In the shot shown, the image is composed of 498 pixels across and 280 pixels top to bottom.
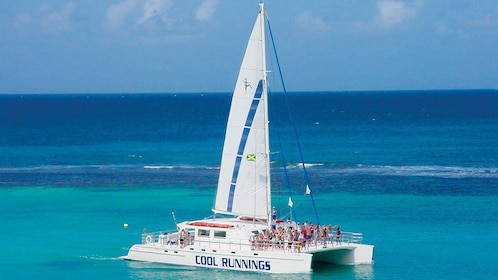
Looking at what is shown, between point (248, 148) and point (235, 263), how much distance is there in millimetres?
5945

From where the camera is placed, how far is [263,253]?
168 feet

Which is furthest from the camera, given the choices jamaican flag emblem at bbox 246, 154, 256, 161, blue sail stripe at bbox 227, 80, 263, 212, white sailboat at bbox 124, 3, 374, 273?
→ jamaican flag emblem at bbox 246, 154, 256, 161

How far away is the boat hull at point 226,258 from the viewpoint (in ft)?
166

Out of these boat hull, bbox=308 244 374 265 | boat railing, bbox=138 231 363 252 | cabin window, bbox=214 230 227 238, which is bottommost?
boat hull, bbox=308 244 374 265

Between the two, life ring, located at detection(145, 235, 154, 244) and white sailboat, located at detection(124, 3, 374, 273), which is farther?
life ring, located at detection(145, 235, 154, 244)

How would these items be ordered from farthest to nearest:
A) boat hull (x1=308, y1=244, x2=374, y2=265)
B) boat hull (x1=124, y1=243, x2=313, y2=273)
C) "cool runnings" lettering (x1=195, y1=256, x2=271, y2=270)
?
boat hull (x1=308, y1=244, x2=374, y2=265) → "cool runnings" lettering (x1=195, y1=256, x2=271, y2=270) → boat hull (x1=124, y1=243, x2=313, y2=273)

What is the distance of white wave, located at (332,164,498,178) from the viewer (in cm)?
9562

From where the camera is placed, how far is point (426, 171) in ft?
327

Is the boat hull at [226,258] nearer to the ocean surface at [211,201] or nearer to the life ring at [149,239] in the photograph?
the ocean surface at [211,201]

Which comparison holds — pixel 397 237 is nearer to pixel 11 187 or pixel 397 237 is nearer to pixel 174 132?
pixel 11 187

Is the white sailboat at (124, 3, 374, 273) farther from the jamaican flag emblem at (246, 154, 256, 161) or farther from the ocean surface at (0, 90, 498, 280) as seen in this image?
the ocean surface at (0, 90, 498, 280)

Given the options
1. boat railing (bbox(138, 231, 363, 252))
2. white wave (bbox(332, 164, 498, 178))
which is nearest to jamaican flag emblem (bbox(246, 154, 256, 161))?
boat railing (bbox(138, 231, 363, 252))

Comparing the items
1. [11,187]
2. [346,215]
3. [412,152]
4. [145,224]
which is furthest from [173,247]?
[412,152]

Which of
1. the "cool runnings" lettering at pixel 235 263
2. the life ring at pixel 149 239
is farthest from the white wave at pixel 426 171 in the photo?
the "cool runnings" lettering at pixel 235 263
